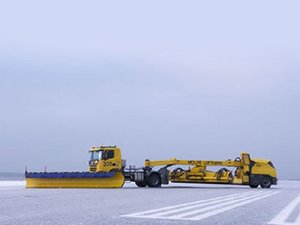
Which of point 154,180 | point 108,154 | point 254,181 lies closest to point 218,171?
point 254,181

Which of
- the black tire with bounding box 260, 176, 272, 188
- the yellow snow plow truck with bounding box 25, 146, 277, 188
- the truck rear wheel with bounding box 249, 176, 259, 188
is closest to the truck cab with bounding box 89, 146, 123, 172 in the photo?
the yellow snow plow truck with bounding box 25, 146, 277, 188

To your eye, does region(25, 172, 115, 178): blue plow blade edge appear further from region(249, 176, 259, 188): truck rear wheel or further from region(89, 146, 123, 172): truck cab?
region(249, 176, 259, 188): truck rear wheel

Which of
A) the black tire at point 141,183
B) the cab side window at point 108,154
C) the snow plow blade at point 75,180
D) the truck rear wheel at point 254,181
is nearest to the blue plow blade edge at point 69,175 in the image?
the snow plow blade at point 75,180

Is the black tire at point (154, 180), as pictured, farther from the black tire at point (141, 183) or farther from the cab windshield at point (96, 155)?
the cab windshield at point (96, 155)

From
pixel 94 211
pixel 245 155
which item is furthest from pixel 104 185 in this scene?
pixel 94 211

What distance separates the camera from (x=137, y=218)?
9.77 m

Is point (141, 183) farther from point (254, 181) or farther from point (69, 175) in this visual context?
point (254, 181)

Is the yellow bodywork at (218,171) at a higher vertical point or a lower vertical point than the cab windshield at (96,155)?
lower

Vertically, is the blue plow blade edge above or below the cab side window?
below

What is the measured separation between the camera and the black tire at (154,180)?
30970mm

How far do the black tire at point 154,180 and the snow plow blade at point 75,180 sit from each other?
3320 mm

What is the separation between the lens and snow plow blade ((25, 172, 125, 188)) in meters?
27.9

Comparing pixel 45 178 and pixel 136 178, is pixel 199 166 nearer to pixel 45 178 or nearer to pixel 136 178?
pixel 136 178

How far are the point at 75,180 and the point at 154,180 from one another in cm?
600
